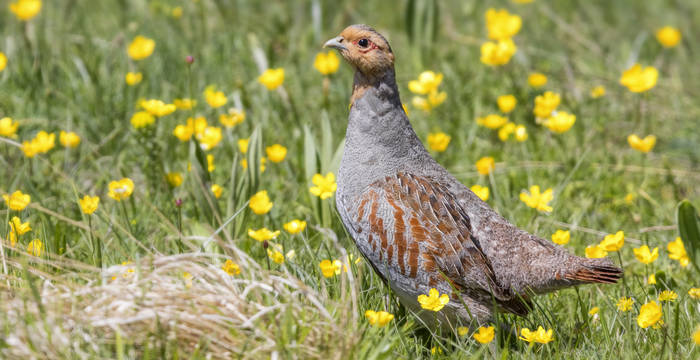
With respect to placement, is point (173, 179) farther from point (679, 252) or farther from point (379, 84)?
point (679, 252)

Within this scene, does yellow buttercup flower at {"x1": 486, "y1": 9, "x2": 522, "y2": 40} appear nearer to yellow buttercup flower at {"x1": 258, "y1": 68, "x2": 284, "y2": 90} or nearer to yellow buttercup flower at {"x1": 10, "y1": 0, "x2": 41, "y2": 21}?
yellow buttercup flower at {"x1": 258, "y1": 68, "x2": 284, "y2": 90}

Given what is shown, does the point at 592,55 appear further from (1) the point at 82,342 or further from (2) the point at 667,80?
(1) the point at 82,342

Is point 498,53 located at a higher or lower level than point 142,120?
higher

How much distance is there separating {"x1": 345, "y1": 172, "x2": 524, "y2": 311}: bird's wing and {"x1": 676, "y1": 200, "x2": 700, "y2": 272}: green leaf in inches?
40.4

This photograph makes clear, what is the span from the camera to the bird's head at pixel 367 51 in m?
4.13

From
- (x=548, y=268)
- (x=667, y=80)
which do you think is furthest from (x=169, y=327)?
(x=667, y=80)

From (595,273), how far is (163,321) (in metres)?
2.01

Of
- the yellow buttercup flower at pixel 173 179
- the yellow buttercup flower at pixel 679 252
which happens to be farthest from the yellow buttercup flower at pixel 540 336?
the yellow buttercup flower at pixel 173 179

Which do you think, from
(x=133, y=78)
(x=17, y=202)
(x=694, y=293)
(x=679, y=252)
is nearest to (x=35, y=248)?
(x=17, y=202)

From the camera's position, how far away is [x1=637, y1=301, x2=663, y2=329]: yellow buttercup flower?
3398mm

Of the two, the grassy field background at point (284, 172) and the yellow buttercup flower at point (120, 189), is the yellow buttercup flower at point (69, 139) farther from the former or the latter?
the yellow buttercup flower at point (120, 189)

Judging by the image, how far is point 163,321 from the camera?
10.1 feet

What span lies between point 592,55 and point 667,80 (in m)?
0.99

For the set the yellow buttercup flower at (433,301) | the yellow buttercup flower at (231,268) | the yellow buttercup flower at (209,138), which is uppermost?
the yellow buttercup flower at (209,138)
